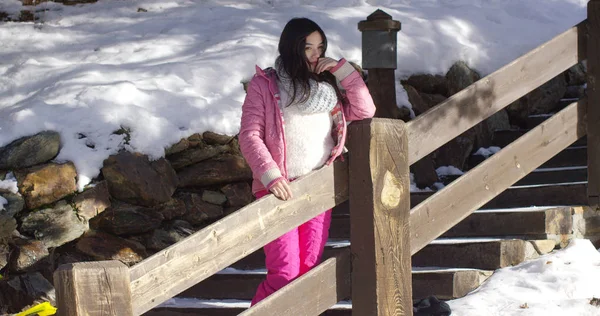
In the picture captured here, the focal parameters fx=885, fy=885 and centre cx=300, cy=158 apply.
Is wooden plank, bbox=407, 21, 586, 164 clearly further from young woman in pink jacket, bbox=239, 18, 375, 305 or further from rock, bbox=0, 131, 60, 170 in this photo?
rock, bbox=0, 131, 60, 170

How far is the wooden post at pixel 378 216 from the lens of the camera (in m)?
3.71

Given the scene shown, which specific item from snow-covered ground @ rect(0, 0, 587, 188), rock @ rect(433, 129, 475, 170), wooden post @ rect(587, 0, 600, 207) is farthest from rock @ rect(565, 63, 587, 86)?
wooden post @ rect(587, 0, 600, 207)

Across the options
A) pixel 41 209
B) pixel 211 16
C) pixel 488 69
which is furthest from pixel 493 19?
pixel 41 209

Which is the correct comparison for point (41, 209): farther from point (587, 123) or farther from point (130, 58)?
point (587, 123)

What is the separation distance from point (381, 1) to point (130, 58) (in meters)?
2.79

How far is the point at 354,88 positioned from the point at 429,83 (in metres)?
3.11

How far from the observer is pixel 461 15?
791cm

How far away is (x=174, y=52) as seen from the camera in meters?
6.62

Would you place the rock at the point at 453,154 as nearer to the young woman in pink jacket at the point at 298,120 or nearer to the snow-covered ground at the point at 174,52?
the snow-covered ground at the point at 174,52

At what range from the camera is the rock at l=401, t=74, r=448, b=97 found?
22.7 ft

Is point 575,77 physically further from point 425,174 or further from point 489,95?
point 489,95

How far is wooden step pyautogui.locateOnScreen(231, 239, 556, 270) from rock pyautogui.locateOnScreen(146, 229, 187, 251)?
1197 millimetres

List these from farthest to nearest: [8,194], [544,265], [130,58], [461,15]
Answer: [461,15], [130,58], [8,194], [544,265]

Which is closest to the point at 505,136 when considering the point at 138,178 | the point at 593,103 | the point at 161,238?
the point at 593,103
